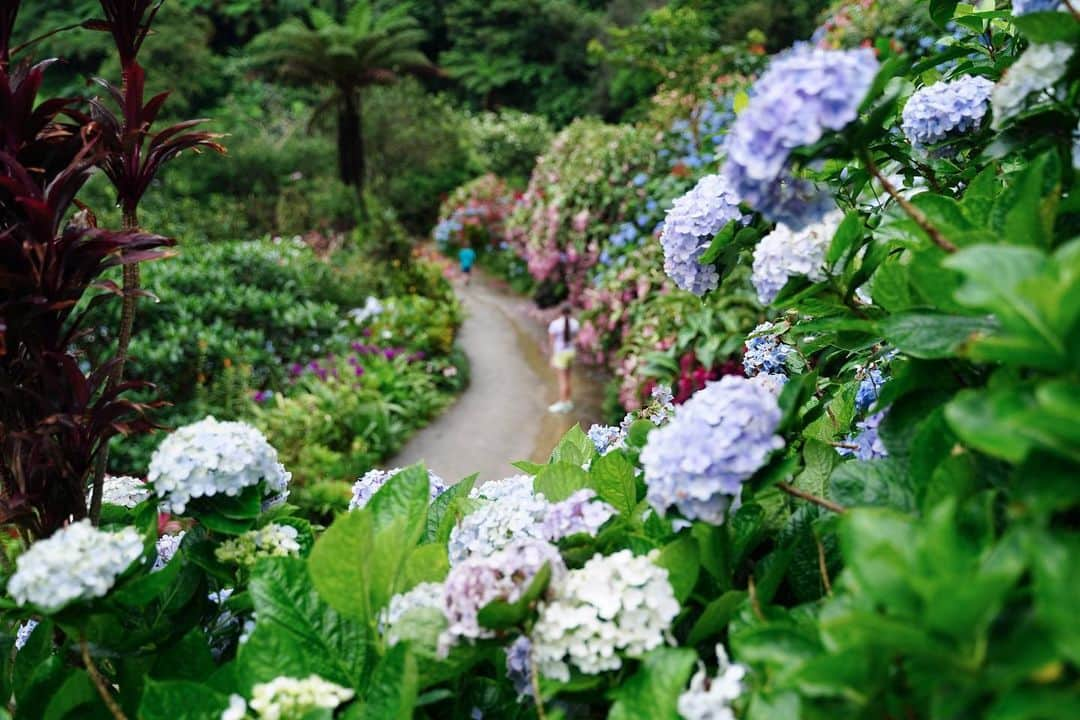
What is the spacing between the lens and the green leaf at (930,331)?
2.60 feet

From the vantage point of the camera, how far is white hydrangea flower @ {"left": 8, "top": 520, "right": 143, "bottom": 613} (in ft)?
2.78

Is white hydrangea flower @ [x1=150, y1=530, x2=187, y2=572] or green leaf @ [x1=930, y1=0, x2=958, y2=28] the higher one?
green leaf @ [x1=930, y1=0, x2=958, y2=28]

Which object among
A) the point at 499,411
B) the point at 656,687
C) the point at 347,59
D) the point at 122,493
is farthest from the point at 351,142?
the point at 656,687

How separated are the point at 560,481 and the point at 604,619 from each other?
12.1 inches

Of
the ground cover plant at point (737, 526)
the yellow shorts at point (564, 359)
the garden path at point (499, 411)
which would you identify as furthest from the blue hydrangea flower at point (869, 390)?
the yellow shorts at point (564, 359)

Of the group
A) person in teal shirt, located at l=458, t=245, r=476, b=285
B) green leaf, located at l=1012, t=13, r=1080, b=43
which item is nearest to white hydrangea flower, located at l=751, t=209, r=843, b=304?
green leaf, located at l=1012, t=13, r=1080, b=43

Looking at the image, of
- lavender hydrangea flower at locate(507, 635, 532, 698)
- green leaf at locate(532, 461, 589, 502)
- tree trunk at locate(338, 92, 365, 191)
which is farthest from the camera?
tree trunk at locate(338, 92, 365, 191)

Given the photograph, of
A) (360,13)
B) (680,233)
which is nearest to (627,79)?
(360,13)

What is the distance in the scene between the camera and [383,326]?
22.8 ft

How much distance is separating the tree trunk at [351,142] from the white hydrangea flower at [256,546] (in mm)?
11951

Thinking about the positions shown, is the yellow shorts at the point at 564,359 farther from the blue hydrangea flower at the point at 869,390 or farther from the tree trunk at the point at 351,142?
the tree trunk at the point at 351,142

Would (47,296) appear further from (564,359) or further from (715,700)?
(564,359)

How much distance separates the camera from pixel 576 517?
1020 millimetres

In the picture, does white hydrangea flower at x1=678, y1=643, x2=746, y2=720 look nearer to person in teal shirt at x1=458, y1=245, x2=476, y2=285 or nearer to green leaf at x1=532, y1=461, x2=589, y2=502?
green leaf at x1=532, y1=461, x2=589, y2=502
